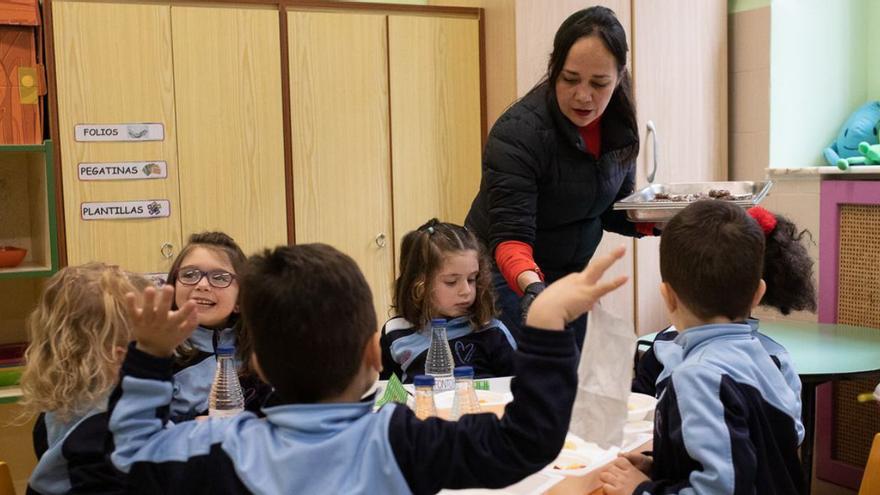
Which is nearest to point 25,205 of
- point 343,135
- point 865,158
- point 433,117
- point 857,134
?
point 343,135

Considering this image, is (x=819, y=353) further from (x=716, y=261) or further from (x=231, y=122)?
(x=231, y=122)

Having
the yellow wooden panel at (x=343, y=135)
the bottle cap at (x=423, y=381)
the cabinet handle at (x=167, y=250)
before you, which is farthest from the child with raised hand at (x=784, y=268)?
the cabinet handle at (x=167, y=250)

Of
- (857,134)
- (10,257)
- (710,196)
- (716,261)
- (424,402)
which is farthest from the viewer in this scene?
(857,134)

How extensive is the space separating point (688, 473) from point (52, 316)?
3.70 feet

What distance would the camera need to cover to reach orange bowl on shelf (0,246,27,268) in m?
3.19

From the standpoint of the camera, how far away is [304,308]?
1130mm

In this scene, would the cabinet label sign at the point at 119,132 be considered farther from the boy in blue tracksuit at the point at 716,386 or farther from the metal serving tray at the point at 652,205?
the boy in blue tracksuit at the point at 716,386

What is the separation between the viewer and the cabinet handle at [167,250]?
335cm

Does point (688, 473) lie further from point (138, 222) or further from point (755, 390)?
point (138, 222)

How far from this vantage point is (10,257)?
10.5 ft

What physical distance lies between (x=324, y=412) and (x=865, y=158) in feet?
10.7

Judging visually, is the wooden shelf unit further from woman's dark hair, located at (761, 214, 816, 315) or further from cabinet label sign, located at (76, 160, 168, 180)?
woman's dark hair, located at (761, 214, 816, 315)

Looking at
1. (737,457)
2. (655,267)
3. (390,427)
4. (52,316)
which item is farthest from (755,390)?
(655,267)

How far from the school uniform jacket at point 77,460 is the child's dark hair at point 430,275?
113 centimetres
